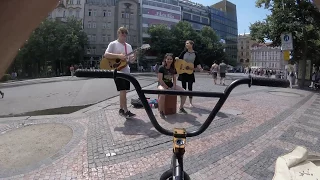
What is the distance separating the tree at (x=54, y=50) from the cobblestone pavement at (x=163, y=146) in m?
37.6

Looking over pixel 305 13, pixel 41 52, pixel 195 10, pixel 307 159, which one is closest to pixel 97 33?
pixel 41 52

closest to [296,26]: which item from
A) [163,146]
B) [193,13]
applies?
[163,146]

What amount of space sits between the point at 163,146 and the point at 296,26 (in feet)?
51.4

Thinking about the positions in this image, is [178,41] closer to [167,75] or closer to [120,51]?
[167,75]

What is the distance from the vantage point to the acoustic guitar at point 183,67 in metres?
5.75

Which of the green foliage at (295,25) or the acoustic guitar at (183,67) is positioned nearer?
the acoustic guitar at (183,67)

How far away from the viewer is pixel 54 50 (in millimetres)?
39438

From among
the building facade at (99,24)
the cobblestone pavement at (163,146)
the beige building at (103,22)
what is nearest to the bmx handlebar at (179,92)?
the cobblestone pavement at (163,146)

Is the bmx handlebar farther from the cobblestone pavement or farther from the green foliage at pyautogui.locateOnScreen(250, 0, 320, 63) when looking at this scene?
the green foliage at pyautogui.locateOnScreen(250, 0, 320, 63)

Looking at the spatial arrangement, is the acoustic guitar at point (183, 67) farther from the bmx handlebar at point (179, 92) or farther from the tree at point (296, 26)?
the tree at point (296, 26)

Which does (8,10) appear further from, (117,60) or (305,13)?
(305,13)

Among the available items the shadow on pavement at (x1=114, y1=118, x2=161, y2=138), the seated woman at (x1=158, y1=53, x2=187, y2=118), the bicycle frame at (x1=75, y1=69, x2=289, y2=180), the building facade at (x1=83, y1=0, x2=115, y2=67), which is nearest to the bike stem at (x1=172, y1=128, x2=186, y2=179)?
the bicycle frame at (x1=75, y1=69, x2=289, y2=180)

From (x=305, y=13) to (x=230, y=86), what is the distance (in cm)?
1766

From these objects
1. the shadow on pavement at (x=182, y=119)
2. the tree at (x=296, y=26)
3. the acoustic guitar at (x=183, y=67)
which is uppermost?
the tree at (x=296, y=26)
